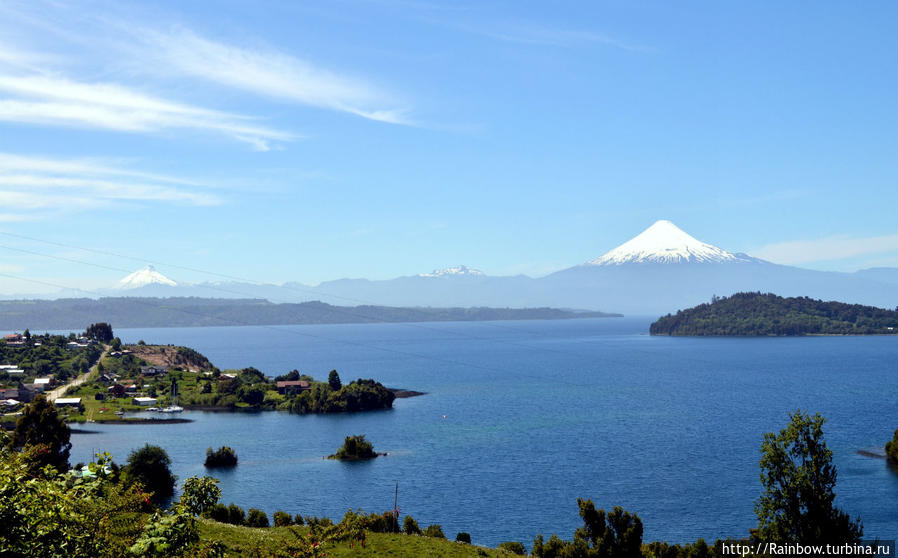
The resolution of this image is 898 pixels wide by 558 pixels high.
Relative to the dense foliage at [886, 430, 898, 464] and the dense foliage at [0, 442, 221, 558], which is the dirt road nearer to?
the dense foliage at [0, 442, 221, 558]

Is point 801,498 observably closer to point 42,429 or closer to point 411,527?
point 411,527

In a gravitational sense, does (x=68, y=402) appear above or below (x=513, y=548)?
below

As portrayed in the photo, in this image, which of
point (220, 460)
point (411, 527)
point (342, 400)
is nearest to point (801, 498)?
point (411, 527)

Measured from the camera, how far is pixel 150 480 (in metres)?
62.8

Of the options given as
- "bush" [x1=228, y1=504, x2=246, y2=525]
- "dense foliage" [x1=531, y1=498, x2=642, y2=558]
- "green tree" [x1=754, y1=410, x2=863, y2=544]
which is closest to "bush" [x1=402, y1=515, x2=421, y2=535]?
"dense foliage" [x1=531, y1=498, x2=642, y2=558]

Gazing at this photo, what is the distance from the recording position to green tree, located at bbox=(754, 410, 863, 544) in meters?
35.7

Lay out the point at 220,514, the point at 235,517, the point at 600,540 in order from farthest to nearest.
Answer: the point at 235,517 < the point at 220,514 < the point at 600,540

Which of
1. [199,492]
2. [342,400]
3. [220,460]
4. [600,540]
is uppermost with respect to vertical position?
[199,492]

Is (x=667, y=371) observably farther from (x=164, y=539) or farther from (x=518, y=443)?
(x=164, y=539)

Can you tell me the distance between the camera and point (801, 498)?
36312 millimetres

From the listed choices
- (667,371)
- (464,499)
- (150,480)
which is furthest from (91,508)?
(667,371)

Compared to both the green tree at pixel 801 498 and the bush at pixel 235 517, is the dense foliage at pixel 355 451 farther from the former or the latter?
the green tree at pixel 801 498

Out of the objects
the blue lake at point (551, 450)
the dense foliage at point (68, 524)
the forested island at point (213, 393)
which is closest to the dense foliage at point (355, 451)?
the blue lake at point (551, 450)

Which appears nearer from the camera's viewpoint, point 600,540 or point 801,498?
point 801,498
